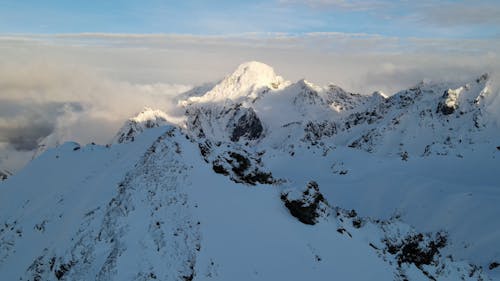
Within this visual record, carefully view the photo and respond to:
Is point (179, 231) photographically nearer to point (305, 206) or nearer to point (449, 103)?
point (305, 206)

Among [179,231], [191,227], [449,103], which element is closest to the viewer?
[179,231]

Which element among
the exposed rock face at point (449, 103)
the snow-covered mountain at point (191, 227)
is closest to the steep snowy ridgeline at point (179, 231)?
the snow-covered mountain at point (191, 227)

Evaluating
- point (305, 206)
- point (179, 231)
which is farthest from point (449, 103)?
point (179, 231)

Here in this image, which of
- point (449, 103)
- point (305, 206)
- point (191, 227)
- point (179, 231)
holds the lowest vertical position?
point (449, 103)

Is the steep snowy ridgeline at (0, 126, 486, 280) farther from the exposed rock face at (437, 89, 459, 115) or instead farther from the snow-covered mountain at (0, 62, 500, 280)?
the exposed rock face at (437, 89, 459, 115)

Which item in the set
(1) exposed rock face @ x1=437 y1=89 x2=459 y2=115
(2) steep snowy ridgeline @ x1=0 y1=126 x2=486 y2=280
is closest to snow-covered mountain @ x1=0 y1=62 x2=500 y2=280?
(2) steep snowy ridgeline @ x1=0 y1=126 x2=486 y2=280

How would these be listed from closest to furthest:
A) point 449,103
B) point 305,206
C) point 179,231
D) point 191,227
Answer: point 179,231 → point 191,227 → point 305,206 → point 449,103

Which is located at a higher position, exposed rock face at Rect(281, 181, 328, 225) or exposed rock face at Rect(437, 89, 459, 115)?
exposed rock face at Rect(281, 181, 328, 225)

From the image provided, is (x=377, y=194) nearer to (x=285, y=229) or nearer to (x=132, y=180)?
(x=285, y=229)

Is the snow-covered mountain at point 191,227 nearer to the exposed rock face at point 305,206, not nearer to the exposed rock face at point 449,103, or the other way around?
the exposed rock face at point 305,206
